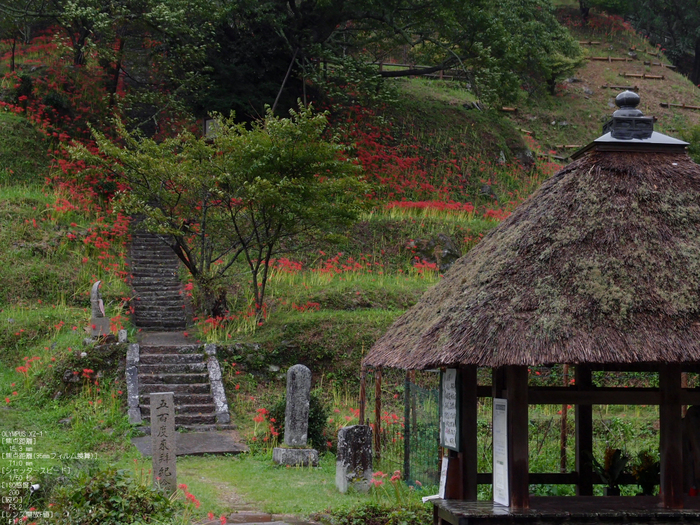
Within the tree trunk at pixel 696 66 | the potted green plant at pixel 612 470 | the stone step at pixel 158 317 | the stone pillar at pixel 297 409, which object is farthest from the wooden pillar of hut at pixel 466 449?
the tree trunk at pixel 696 66

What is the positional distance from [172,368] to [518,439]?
29.6ft

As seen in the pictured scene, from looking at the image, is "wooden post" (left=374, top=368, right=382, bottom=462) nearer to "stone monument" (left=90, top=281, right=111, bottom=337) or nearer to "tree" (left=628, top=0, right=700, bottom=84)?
"stone monument" (left=90, top=281, right=111, bottom=337)

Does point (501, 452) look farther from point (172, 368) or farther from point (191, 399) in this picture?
point (172, 368)

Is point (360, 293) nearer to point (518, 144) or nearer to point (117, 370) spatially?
point (117, 370)

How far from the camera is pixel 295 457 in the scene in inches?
459

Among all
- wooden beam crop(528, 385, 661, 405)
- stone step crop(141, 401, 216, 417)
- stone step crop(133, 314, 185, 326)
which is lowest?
stone step crop(141, 401, 216, 417)

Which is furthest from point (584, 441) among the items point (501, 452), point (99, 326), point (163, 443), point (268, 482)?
point (99, 326)

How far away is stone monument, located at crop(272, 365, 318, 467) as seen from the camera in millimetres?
11656

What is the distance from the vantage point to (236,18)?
24812 mm

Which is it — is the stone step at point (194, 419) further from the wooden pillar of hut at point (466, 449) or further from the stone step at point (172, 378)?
the wooden pillar of hut at point (466, 449)

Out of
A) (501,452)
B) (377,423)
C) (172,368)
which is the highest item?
(172,368)

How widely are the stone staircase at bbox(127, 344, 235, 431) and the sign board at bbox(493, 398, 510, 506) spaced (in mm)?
6792

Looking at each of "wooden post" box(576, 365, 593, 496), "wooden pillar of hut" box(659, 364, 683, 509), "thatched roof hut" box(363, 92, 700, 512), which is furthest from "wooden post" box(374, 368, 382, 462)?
"wooden pillar of hut" box(659, 364, 683, 509)

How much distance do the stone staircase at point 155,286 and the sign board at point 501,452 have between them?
10.9 meters
